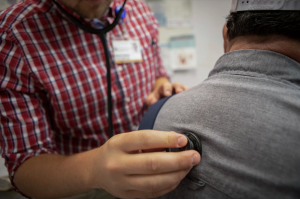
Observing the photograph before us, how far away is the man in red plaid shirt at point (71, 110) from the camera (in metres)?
0.39

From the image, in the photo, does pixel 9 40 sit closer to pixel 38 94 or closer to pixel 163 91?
pixel 38 94

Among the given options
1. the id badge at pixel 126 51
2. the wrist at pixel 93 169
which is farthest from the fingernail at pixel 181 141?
the id badge at pixel 126 51

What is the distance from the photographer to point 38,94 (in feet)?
2.38

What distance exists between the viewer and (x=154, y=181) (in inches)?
14.9

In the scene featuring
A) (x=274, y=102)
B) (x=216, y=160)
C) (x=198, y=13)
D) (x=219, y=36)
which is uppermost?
(x=198, y=13)

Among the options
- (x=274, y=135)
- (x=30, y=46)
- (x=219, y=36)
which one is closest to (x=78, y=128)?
(x=30, y=46)

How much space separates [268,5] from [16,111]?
77cm

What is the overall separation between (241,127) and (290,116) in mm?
82

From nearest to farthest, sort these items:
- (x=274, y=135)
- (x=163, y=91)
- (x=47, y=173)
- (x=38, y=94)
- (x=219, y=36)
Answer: (x=274, y=135)
(x=47, y=173)
(x=38, y=94)
(x=163, y=91)
(x=219, y=36)

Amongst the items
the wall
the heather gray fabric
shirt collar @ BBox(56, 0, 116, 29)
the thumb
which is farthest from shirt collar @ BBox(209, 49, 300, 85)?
the wall

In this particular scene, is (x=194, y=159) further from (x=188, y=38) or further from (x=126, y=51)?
(x=188, y=38)

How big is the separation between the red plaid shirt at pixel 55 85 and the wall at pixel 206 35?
0.85 meters

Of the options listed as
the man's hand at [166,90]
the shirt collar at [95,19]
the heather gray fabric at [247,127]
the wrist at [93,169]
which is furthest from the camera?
the man's hand at [166,90]

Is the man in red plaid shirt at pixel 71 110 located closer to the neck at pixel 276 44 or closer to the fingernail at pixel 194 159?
the fingernail at pixel 194 159
